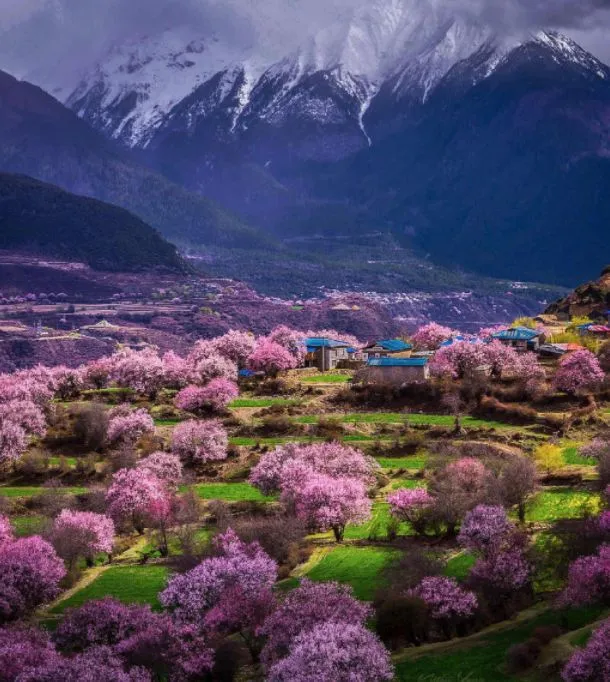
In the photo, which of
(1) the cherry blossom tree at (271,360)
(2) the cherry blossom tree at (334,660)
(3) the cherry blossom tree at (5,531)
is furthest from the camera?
(1) the cherry blossom tree at (271,360)

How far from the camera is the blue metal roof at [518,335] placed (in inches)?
4508

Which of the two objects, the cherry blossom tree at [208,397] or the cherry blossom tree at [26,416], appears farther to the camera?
the cherry blossom tree at [208,397]

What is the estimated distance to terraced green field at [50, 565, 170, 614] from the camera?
180ft

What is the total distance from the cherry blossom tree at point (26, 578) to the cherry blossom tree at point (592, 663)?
25.9 metres

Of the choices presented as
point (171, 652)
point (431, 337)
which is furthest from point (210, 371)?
point (171, 652)

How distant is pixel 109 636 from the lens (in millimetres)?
46906

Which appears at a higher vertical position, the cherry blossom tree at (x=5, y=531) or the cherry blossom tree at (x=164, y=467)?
the cherry blossom tree at (x=164, y=467)

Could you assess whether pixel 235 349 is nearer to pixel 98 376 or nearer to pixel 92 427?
pixel 98 376

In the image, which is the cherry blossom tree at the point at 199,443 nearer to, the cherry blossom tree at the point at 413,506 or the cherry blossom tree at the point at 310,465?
the cherry blossom tree at the point at 310,465

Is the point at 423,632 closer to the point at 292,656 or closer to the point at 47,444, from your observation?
the point at 292,656

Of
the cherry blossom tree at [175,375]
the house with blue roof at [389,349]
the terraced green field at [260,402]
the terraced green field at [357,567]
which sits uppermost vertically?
the house with blue roof at [389,349]

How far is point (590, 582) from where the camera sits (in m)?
43.2

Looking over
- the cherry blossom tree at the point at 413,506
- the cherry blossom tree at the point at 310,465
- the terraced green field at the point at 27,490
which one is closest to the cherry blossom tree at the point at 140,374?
the terraced green field at the point at 27,490

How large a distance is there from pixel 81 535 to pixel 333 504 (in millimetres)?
13181
